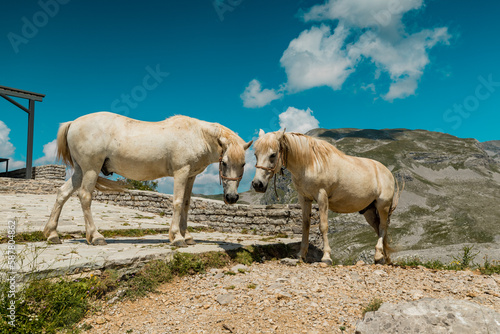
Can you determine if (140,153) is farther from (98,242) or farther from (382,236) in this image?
(382,236)

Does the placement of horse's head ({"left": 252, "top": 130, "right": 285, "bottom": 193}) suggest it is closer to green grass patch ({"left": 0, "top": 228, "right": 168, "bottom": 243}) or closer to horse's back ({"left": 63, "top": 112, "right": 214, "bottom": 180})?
horse's back ({"left": 63, "top": 112, "right": 214, "bottom": 180})

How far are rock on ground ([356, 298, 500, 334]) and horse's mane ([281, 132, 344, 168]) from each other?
2.86 m

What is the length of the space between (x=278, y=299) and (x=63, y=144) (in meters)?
5.01

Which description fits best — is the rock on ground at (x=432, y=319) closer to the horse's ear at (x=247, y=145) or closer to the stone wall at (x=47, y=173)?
the horse's ear at (x=247, y=145)

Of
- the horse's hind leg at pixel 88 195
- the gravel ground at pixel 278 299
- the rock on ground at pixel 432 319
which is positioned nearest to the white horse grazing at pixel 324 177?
the gravel ground at pixel 278 299

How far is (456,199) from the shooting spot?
172 m

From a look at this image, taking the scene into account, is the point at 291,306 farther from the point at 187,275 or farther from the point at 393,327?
the point at 187,275

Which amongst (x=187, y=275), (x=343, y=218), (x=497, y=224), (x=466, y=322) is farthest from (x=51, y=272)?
(x=497, y=224)

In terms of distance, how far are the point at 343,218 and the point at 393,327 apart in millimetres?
154840

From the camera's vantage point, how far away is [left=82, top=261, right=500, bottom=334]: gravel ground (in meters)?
3.35

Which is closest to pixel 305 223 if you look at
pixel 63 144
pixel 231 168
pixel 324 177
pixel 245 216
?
pixel 324 177

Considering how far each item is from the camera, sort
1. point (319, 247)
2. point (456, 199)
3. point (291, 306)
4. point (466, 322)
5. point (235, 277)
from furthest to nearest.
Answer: point (456, 199), point (319, 247), point (235, 277), point (291, 306), point (466, 322)

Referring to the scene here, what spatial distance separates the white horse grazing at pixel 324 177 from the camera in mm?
5266

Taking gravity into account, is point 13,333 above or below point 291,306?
below
